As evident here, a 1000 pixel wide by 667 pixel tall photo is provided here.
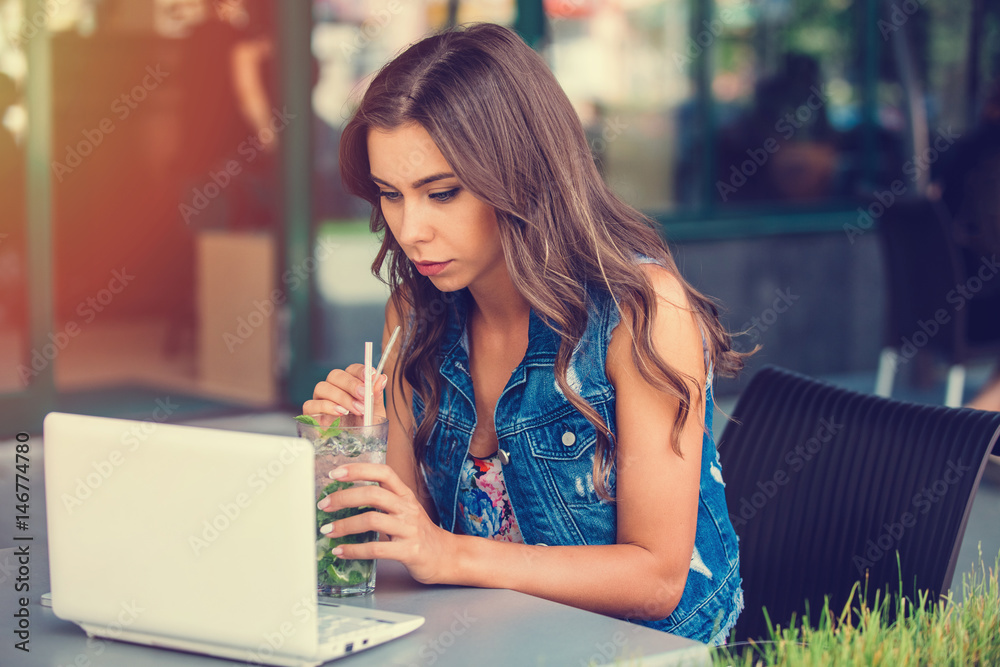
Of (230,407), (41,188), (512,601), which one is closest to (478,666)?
(512,601)

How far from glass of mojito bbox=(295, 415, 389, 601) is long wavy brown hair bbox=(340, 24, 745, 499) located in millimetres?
357

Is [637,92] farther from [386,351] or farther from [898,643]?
[898,643]

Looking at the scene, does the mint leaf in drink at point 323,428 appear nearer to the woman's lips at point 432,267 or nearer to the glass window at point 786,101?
the woman's lips at point 432,267

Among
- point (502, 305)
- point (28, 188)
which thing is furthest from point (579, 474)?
point (28, 188)

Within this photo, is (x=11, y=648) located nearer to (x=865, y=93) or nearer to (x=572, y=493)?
(x=572, y=493)

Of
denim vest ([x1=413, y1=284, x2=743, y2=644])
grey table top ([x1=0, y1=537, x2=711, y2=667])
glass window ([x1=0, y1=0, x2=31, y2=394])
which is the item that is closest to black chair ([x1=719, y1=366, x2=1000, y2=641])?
denim vest ([x1=413, y1=284, x2=743, y2=644])

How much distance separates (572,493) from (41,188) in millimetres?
3349

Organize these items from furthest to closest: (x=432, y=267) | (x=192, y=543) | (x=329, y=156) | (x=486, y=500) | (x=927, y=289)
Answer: (x=329, y=156)
(x=927, y=289)
(x=486, y=500)
(x=432, y=267)
(x=192, y=543)

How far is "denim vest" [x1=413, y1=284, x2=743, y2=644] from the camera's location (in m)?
1.58

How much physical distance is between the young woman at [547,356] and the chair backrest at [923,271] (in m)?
2.53

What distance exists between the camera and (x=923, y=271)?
4.06m

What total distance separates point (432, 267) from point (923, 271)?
2.94m

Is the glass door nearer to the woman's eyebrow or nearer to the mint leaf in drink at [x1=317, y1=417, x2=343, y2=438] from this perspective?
the woman's eyebrow

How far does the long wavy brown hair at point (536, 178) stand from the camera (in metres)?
1.53
